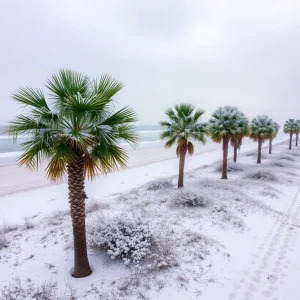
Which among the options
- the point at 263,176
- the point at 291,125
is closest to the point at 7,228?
the point at 263,176

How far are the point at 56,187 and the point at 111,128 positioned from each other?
15029mm

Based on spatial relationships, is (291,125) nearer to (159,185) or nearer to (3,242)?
(159,185)

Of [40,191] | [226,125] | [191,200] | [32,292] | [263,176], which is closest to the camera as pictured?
[32,292]

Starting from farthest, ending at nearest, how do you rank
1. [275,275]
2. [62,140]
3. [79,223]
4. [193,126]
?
1. [193,126]
2. [275,275]
3. [79,223]
4. [62,140]

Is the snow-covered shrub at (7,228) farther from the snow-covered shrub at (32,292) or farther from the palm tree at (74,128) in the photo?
the palm tree at (74,128)

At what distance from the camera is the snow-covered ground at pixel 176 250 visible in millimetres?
6195

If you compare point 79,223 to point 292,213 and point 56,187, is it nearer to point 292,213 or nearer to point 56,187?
point 292,213

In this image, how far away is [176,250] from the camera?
783 cm

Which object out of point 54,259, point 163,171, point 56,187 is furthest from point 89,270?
point 163,171

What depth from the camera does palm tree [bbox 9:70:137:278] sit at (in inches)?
218

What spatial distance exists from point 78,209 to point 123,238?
2090mm

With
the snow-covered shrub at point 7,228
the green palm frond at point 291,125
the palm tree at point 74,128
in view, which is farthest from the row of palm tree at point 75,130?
the green palm frond at point 291,125

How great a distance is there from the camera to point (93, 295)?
19.6ft

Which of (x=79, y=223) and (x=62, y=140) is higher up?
(x=62, y=140)
